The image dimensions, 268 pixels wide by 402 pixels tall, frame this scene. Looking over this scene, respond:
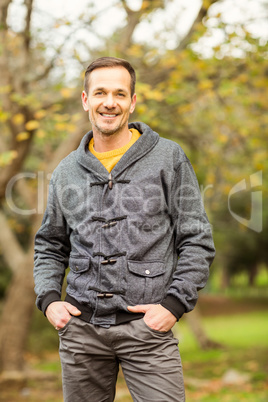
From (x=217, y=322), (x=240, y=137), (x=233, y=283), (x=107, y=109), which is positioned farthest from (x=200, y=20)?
(x=233, y=283)

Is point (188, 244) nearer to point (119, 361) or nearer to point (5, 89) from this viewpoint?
point (119, 361)

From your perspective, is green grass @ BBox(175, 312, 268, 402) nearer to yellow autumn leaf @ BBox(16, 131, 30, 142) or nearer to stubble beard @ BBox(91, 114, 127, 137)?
yellow autumn leaf @ BBox(16, 131, 30, 142)

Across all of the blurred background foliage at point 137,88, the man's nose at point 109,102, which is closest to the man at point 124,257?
the man's nose at point 109,102

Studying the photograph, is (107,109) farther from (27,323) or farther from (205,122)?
(205,122)

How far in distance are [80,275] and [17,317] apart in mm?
6510

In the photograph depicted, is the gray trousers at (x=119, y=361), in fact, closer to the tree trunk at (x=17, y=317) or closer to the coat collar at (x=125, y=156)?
the coat collar at (x=125, y=156)

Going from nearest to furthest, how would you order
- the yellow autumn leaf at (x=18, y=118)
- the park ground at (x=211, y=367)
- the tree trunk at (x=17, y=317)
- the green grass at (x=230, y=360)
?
the yellow autumn leaf at (x=18, y=118) < the park ground at (x=211, y=367) < the tree trunk at (x=17, y=317) < the green grass at (x=230, y=360)

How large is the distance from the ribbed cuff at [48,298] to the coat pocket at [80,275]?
0.23 ft

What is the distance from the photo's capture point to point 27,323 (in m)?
8.72

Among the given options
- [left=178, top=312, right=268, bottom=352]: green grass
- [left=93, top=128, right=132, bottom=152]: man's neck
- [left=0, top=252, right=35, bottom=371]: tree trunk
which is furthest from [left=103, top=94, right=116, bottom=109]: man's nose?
[left=178, top=312, right=268, bottom=352]: green grass

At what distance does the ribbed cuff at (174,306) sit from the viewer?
7.52 feet

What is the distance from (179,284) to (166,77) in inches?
227

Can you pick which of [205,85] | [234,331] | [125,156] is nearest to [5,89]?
[205,85]

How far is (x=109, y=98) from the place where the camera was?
250 centimetres
